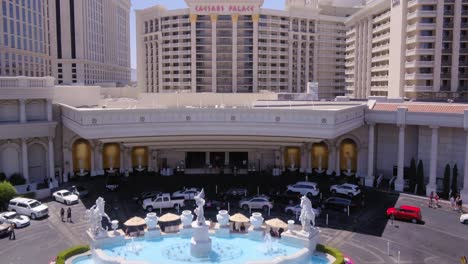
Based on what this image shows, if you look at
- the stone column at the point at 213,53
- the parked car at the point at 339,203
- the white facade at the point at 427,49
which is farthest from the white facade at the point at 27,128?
the white facade at the point at 427,49

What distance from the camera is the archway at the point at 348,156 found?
57719mm

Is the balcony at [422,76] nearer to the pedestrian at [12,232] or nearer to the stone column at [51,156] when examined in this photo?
the stone column at [51,156]

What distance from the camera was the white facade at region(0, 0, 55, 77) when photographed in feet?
323

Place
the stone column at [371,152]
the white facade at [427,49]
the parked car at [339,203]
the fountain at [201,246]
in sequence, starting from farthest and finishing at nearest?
1. the white facade at [427,49]
2. the stone column at [371,152]
3. the parked car at [339,203]
4. the fountain at [201,246]

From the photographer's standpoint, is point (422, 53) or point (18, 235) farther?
point (422, 53)

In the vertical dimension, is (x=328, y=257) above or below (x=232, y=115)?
below

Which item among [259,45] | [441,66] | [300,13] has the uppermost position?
[300,13]

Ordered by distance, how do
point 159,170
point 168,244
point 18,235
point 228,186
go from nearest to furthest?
point 168,244 < point 18,235 < point 228,186 < point 159,170

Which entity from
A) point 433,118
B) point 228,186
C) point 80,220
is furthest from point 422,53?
point 80,220

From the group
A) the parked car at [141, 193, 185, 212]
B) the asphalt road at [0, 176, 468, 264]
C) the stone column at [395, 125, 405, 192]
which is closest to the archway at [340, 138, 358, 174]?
the stone column at [395, 125, 405, 192]

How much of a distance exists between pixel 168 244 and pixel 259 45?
257 feet

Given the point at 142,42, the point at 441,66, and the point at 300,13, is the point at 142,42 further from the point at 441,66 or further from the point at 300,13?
the point at 441,66

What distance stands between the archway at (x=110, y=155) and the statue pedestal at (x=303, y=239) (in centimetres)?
3265

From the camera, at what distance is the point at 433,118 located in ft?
160
